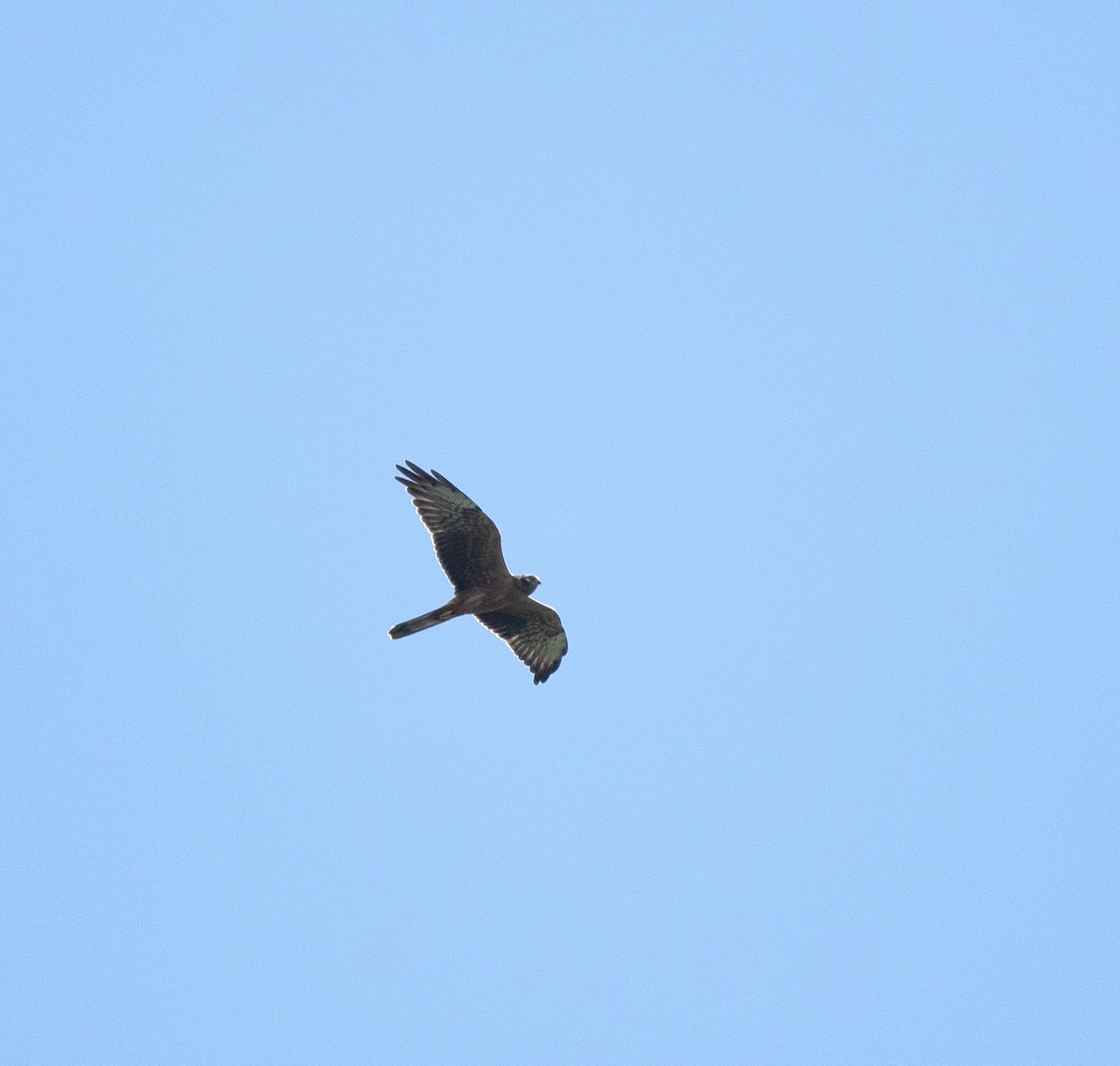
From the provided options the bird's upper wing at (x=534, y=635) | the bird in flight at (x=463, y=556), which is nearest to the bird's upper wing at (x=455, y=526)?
the bird in flight at (x=463, y=556)

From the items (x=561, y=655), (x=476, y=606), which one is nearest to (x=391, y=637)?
(x=476, y=606)

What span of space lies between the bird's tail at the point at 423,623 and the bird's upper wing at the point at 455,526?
434 millimetres

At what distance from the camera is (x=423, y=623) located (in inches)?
587

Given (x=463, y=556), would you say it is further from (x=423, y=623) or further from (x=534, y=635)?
(x=534, y=635)

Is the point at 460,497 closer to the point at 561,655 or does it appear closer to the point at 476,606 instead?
the point at 476,606

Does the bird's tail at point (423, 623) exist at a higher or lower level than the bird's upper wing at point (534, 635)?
lower

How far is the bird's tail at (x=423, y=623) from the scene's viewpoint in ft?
48.5

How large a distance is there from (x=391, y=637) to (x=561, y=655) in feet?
8.17

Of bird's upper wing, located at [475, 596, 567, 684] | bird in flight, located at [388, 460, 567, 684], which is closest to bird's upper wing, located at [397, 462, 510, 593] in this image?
bird in flight, located at [388, 460, 567, 684]

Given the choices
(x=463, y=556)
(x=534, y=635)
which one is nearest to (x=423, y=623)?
(x=463, y=556)

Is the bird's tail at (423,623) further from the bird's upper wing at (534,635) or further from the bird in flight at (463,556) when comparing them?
the bird's upper wing at (534,635)

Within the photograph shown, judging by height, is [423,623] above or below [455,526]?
→ below

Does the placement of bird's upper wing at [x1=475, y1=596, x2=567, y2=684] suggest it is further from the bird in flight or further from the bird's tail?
the bird's tail

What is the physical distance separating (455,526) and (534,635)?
6.40ft
